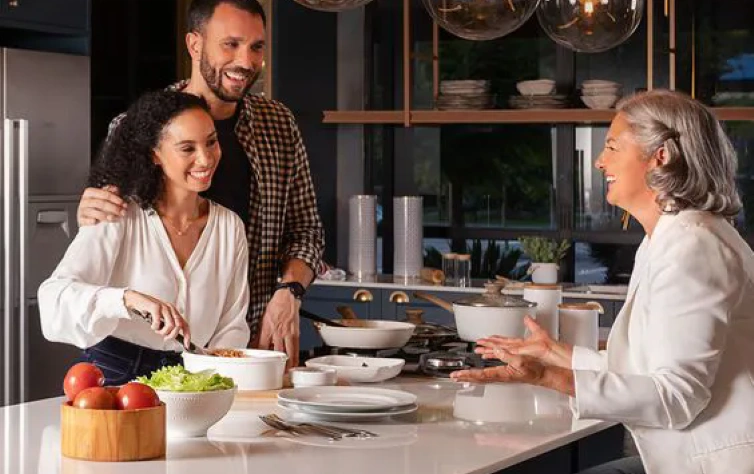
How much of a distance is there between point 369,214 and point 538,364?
173 inches

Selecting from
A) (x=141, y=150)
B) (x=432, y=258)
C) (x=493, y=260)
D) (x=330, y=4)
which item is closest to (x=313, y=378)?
(x=141, y=150)

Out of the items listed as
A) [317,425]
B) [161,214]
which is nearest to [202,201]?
[161,214]

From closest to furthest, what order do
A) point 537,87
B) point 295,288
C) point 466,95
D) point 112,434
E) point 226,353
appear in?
1. point 112,434
2. point 226,353
3. point 295,288
4. point 537,87
5. point 466,95

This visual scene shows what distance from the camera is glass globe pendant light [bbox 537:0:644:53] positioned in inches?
145

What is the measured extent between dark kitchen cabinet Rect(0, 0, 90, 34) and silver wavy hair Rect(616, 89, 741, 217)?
373 centimetres

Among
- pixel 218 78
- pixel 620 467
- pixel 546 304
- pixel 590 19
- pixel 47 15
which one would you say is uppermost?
pixel 47 15

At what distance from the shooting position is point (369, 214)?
7.21 metres

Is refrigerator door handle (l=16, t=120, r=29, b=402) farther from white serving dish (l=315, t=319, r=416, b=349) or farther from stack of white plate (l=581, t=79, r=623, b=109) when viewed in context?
Answer: stack of white plate (l=581, t=79, r=623, b=109)

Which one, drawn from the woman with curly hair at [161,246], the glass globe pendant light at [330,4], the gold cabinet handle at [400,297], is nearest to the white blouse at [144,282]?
the woman with curly hair at [161,246]

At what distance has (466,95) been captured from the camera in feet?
23.0

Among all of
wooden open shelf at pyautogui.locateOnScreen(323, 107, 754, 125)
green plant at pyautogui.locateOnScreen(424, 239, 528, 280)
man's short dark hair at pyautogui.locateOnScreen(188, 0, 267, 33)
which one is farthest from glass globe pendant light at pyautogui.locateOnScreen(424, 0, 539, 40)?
green plant at pyautogui.locateOnScreen(424, 239, 528, 280)

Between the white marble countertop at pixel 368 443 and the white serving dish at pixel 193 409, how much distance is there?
25 mm

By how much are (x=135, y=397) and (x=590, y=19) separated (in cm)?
175

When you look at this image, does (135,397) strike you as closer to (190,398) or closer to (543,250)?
(190,398)
